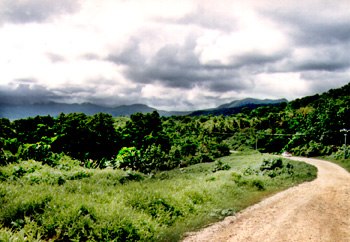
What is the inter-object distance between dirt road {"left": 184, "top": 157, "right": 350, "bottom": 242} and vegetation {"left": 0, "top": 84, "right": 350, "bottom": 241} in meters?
0.59

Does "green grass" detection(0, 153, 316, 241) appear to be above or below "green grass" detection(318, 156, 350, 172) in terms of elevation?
above

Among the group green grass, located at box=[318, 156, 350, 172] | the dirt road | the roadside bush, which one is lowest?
green grass, located at box=[318, 156, 350, 172]

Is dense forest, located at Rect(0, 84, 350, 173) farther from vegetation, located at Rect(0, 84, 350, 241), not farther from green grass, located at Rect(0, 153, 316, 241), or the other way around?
green grass, located at Rect(0, 153, 316, 241)

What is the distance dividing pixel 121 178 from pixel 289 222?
271 inches

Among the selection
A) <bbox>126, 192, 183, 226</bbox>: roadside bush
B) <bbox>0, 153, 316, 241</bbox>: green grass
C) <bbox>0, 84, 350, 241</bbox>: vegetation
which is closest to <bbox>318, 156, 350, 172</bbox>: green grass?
<bbox>0, 84, 350, 241</bbox>: vegetation

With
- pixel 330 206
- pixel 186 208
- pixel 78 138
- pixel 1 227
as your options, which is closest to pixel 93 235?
pixel 1 227

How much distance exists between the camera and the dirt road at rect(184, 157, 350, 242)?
5.83m

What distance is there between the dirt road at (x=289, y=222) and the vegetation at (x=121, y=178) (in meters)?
0.59

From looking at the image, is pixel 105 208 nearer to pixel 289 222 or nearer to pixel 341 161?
pixel 289 222

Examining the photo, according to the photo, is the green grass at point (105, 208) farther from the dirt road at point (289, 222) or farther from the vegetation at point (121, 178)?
the dirt road at point (289, 222)

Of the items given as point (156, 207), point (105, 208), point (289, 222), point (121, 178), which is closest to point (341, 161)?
point (289, 222)

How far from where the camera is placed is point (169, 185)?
9.20m

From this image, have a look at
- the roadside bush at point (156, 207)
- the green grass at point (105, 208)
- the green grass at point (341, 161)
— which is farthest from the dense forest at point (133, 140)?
the roadside bush at point (156, 207)

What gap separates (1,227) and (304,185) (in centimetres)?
1321
